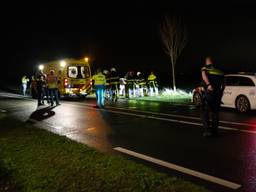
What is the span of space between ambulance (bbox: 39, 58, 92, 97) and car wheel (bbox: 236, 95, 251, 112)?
10274 millimetres

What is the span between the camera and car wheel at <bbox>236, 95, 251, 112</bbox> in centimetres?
1136

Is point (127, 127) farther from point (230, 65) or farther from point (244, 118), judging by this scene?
point (230, 65)

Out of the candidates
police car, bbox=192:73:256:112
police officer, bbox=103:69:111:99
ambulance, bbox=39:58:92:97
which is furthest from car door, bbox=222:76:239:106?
ambulance, bbox=39:58:92:97

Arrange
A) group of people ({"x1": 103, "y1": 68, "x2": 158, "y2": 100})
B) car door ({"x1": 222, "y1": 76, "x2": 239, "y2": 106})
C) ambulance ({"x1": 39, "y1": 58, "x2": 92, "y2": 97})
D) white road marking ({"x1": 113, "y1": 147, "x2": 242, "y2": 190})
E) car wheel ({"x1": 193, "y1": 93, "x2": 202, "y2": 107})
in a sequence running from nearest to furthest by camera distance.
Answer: white road marking ({"x1": 113, "y1": 147, "x2": 242, "y2": 190})
car door ({"x1": 222, "y1": 76, "x2": 239, "y2": 106})
car wheel ({"x1": 193, "y1": 93, "x2": 202, "y2": 107})
group of people ({"x1": 103, "y1": 68, "x2": 158, "y2": 100})
ambulance ({"x1": 39, "y1": 58, "x2": 92, "y2": 97})

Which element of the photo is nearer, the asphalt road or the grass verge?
the grass verge

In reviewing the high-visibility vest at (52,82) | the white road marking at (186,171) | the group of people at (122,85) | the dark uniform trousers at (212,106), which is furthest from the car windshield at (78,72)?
the white road marking at (186,171)

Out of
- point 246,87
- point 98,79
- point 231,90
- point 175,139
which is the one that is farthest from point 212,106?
point 98,79

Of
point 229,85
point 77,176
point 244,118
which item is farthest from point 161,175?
point 229,85

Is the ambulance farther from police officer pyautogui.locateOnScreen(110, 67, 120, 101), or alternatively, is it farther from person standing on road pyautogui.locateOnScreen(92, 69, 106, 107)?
person standing on road pyautogui.locateOnScreen(92, 69, 106, 107)

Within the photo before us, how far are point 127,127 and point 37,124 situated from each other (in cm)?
309

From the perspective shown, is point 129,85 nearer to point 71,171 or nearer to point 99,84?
point 99,84

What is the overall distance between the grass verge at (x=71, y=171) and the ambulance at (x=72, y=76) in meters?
11.9

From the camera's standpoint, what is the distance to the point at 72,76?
18969mm

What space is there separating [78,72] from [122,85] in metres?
2.80
